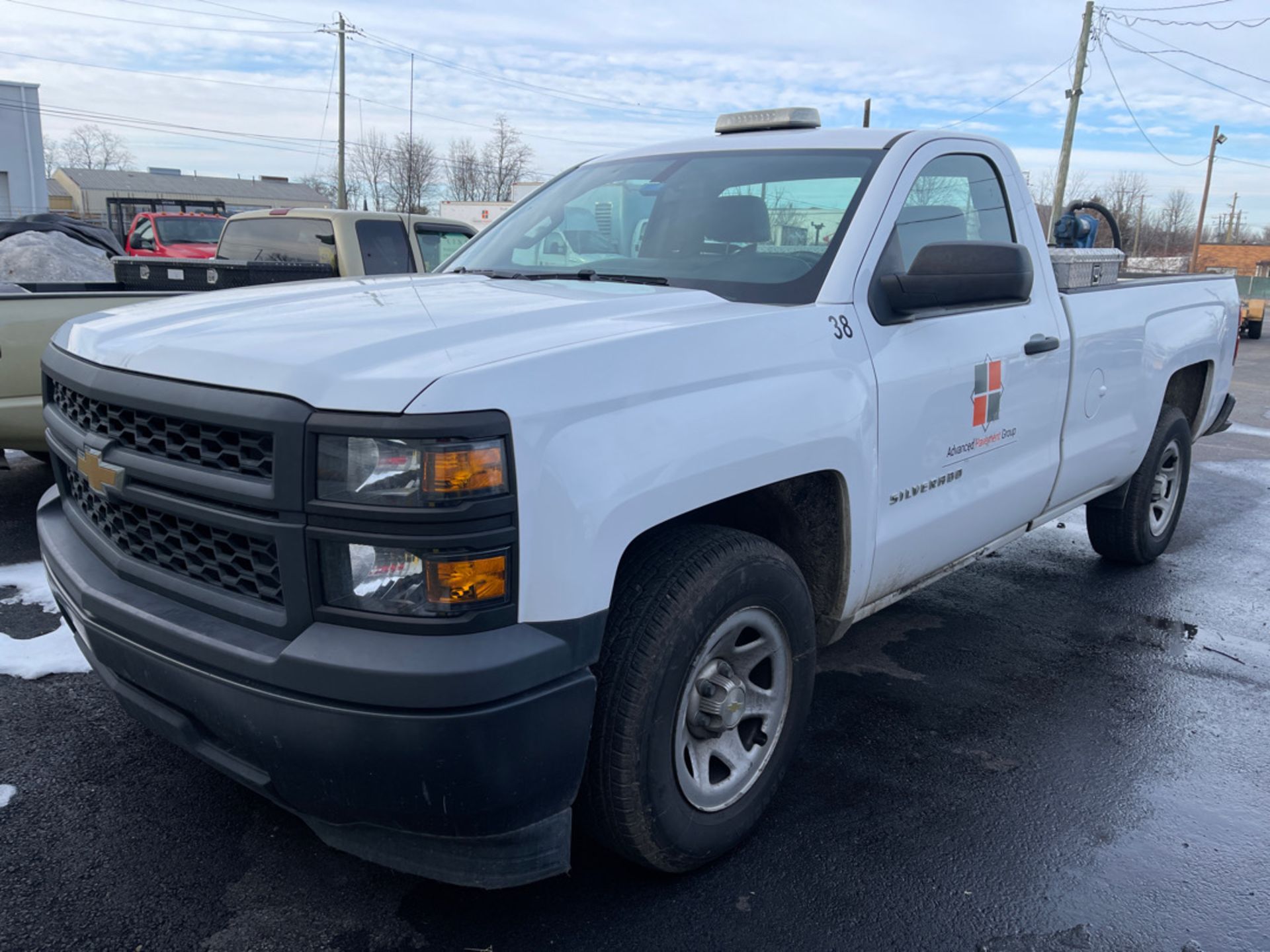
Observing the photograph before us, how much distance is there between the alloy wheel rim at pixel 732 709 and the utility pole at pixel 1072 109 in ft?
85.5

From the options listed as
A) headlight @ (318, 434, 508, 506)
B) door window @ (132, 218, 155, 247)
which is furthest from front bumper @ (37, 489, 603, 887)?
door window @ (132, 218, 155, 247)

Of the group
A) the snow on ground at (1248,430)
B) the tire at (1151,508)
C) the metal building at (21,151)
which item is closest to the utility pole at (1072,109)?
the snow on ground at (1248,430)

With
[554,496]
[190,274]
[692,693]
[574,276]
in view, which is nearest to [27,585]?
[574,276]

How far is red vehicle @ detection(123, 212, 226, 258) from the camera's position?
16.3 m

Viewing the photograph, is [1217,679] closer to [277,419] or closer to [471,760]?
[471,760]

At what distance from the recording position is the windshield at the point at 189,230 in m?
16.7

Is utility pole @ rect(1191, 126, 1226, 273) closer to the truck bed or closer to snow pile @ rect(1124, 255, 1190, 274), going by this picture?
snow pile @ rect(1124, 255, 1190, 274)

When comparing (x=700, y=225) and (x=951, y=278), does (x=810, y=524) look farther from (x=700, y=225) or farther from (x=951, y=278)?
(x=700, y=225)

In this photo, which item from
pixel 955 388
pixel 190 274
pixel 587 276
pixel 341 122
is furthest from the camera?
pixel 341 122

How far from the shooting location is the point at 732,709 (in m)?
2.55

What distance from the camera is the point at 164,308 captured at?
2.77 meters

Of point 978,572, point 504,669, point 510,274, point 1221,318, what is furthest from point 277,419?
point 1221,318

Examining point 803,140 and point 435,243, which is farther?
point 435,243

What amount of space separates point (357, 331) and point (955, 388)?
1876 mm
